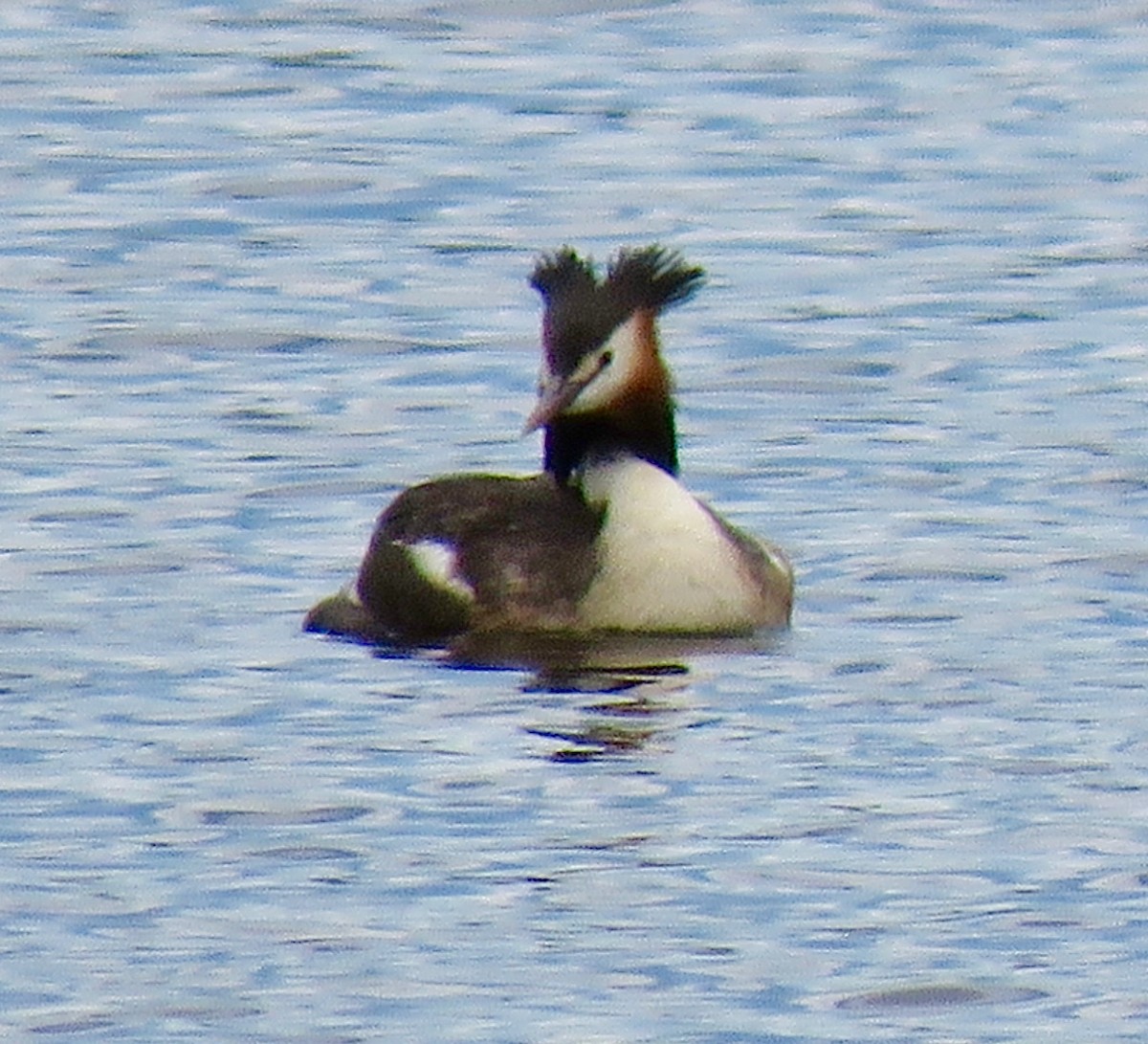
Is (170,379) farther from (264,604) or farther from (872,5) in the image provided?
(872,5)

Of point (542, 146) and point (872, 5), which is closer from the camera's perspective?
point (542, 146)

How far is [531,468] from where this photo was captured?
15977 mm

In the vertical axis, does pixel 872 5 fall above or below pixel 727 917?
above

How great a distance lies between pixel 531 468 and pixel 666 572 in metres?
2.31

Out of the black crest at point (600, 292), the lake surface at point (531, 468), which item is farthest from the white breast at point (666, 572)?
the black crest at point (600, 292)

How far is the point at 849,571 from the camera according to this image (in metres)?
14.2

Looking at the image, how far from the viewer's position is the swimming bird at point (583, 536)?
13688mm

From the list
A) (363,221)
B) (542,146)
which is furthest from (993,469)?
(542,146)

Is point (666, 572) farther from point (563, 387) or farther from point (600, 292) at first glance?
point (600, 292)

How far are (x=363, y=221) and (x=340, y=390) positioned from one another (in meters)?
3.40

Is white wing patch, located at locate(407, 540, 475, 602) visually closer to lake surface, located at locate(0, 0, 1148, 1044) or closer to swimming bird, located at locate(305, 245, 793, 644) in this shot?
swimming bird, located at locate(305, 245, 793, 644)

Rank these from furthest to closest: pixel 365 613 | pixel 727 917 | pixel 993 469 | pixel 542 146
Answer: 1. pixel 542 146
2. pixel 993 469
3. pixel 365 613
4. pixel 727 917

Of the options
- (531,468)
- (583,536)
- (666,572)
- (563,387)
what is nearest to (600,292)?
(563,387)

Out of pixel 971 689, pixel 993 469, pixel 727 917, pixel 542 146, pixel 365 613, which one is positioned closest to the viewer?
pixel 727 917
